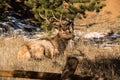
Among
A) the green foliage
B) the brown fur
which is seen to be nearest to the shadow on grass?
the brown fur

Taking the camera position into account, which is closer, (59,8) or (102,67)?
(102,67)

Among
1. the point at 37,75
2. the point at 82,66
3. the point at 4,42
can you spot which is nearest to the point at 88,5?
the point at 4,42

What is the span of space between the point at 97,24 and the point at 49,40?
12.7 metres

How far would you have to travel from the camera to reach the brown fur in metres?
11.4

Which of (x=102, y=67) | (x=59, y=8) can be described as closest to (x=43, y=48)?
(x=102, y=67)

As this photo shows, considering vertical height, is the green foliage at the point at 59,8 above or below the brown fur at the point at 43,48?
above

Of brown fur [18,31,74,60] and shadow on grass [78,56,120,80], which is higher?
shadow on grass [78,56,120,80]

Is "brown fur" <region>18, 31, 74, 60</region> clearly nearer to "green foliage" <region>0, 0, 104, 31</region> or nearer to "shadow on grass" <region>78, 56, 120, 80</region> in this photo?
"shadow on grass" <region>78, 56, 120, 80</region>

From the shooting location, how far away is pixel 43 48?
1184cm

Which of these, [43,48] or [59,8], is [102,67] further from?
[59,8]

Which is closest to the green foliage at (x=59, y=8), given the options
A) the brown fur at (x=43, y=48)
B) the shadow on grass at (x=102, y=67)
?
the brown fur at (x=43, y=48)

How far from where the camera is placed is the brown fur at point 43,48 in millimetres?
11419

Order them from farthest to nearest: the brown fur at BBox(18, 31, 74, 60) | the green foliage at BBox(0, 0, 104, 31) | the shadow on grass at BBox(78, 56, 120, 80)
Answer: the green foliage at BBox(0, 0, 104, 31), the brown fur at BBox(18, 31, 74, 60), the shadow on grass at BBox(78, 56, 120, 80)

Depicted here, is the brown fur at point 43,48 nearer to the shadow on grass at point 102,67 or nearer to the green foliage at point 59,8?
the shadow on grass at point 102,67
